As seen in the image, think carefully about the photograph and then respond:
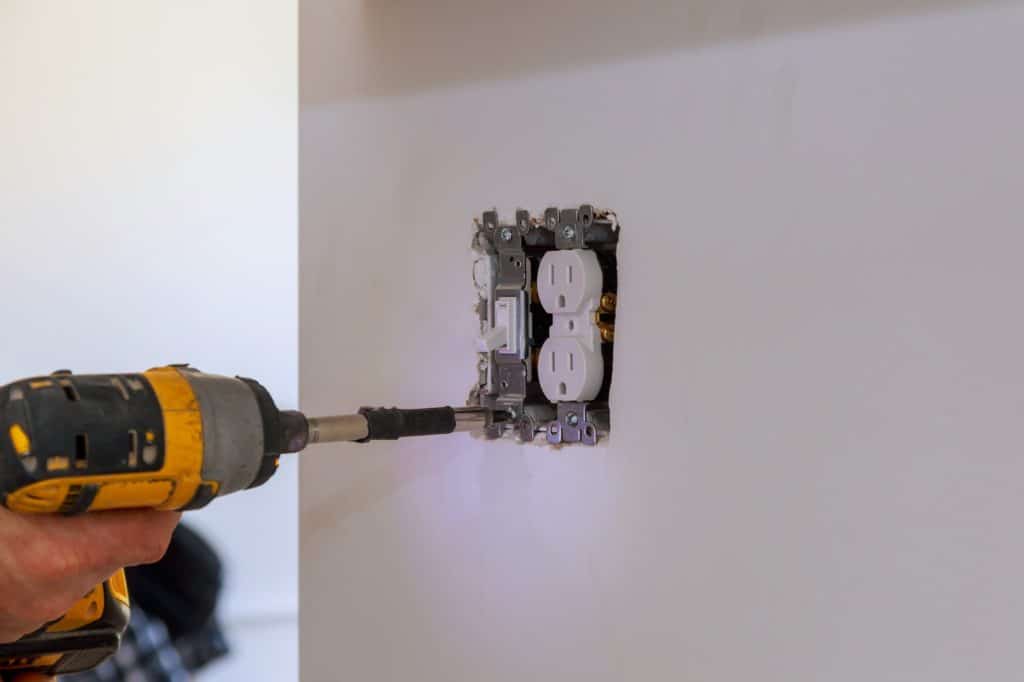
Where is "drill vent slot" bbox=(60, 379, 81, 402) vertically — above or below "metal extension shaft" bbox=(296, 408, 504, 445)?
above

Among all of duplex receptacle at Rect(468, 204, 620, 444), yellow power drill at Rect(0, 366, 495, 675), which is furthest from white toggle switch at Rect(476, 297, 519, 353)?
yellow power drill at Rect(0, 366, 495, 675)

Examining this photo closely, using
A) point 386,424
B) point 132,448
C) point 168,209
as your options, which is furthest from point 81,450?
point 168,209

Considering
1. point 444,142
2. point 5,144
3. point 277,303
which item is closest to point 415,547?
point 444,142

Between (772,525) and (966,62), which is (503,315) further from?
(966,62)

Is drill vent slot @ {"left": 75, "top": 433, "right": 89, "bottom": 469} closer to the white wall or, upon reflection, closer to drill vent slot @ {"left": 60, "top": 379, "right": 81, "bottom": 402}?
drill vent slot @ {"left": 60, "top": 379, "right": 81, "bottom": 402}

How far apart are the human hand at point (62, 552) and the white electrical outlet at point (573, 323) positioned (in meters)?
0.35

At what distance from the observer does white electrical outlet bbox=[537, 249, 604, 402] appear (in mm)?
909

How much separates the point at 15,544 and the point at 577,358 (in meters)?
0.47

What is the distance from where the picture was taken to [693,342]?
849 mm

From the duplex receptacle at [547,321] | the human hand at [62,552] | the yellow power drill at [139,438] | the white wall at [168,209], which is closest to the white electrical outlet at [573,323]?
the duplex receptacle at [547,321]

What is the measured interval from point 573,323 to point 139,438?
401 mm

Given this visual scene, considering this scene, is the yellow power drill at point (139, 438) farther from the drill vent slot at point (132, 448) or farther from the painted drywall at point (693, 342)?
the painted drywall at point (693, 342)

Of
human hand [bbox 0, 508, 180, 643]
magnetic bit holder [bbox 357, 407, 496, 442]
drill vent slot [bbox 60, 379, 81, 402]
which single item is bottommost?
human hand [bbox 0, 508, 180, 643]

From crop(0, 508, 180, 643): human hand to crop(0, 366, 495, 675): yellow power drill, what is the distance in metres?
0.03
